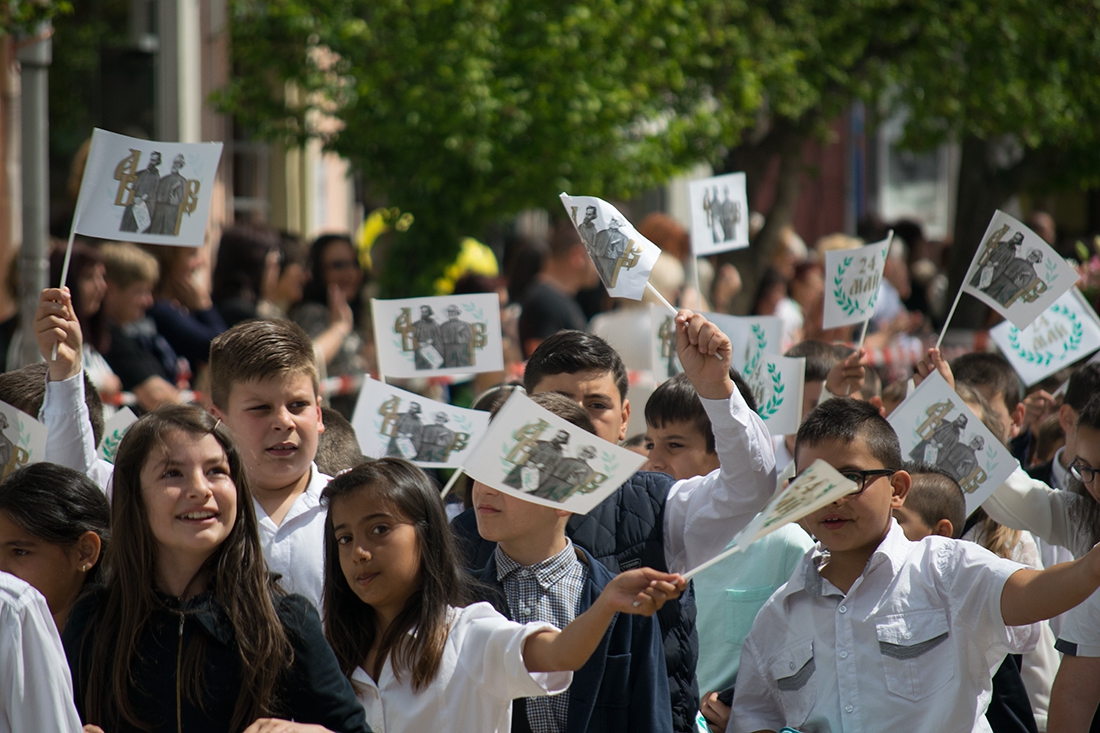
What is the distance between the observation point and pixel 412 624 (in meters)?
2.99

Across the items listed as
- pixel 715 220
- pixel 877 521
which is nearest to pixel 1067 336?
pixel 715 220

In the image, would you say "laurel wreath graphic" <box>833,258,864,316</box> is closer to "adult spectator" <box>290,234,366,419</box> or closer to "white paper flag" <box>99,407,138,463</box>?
"white paper flag" <box>99,407,138,463</box>

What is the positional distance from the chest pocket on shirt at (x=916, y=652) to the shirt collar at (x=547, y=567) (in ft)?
2.50

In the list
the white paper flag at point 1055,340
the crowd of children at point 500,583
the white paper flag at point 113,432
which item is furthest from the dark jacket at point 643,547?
the white paper flag at point 1055,340

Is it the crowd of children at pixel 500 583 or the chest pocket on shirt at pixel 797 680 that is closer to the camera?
the crowd of children at pixel 500 583

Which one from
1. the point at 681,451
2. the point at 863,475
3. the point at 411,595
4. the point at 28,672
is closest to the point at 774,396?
the point at 681,451

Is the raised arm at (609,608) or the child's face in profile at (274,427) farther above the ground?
the child's face in profile at (274,427)

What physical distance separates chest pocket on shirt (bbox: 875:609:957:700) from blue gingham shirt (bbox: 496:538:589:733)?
748 mm

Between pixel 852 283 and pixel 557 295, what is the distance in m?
3.23

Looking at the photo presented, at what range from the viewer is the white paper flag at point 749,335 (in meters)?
5.25

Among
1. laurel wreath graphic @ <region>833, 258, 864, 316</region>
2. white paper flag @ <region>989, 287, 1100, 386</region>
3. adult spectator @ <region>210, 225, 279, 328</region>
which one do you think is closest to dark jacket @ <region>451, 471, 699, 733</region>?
laurel wreath graphic @ <region>833, 258, 864, 316</region>

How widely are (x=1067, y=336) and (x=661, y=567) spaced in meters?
2.75

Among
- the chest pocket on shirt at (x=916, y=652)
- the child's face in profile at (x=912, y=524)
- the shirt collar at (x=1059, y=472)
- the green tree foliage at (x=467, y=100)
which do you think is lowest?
the chest pocket on shirt at (x=916, y=652)

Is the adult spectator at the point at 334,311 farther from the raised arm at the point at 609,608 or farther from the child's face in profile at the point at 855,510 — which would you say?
the raised arm at the point at 609,608
